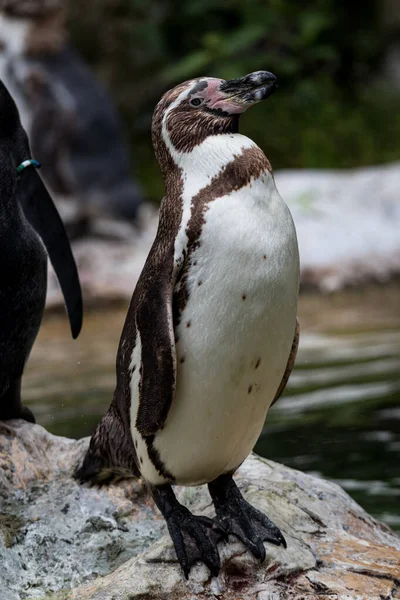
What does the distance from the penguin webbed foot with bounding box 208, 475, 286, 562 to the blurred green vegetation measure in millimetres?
9695

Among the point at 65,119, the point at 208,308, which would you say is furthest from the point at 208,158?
the point at 65,119

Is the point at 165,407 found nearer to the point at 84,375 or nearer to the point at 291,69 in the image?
the point at 84,375

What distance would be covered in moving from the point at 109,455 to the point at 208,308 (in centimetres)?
70

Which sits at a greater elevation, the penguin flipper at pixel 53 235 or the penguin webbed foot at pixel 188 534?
the penguin flipper at pixel 53 235

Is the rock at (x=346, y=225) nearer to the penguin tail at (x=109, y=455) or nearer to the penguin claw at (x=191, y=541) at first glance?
the penguin tail at (x=109, y=455)

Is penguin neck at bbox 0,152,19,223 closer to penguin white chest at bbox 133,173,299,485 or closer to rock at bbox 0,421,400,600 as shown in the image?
rock at bbox 0,421,400,600

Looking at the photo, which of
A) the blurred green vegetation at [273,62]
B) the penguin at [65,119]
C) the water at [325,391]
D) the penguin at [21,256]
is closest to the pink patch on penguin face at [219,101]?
the penguin at [21,256]

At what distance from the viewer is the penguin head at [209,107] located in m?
2.53

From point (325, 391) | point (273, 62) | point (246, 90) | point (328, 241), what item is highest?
point (246, 90)

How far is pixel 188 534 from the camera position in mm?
2629

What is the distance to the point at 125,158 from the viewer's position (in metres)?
10.5

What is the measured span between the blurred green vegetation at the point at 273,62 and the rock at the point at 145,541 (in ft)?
30.4

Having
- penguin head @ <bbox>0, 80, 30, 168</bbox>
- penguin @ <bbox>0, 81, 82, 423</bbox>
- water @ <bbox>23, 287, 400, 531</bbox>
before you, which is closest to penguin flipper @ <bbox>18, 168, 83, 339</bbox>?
penguin @ <bbox>0, 81, 82, 423</bbox>

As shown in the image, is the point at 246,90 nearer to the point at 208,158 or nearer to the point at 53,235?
the point at 208,158
